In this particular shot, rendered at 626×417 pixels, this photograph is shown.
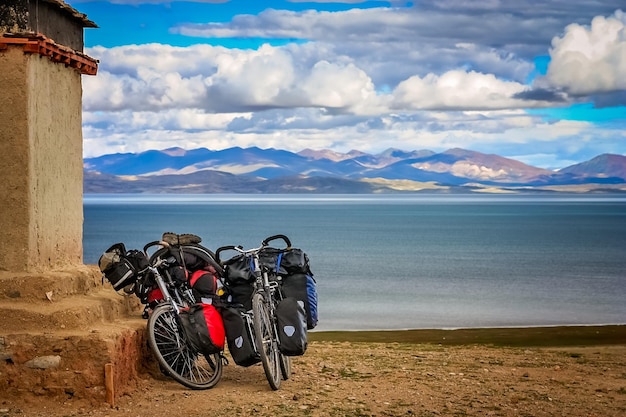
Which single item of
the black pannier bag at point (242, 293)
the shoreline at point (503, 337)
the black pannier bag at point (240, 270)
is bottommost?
the shoreline at point (503, 337)

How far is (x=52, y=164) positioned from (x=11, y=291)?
169cm

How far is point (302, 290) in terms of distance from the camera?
10789 mm

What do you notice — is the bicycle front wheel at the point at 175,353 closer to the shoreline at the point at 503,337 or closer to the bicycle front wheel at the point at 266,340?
the bicycle front wheel at the point at 266,340

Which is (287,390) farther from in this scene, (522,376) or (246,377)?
(522,376)

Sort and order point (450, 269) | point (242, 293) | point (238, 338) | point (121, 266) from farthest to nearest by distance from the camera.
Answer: point (450, 269) → point (242, 293) → point (121, 266) → point (238, 338)

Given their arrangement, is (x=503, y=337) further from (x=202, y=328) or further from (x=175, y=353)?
(x=202, y=328)

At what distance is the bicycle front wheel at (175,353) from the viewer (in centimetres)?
1026

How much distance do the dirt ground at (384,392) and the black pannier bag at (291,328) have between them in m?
0.51

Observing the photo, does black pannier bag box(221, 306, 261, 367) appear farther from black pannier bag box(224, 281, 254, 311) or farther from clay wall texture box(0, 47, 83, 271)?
clay wall texture box(0, 47, 83, 271)

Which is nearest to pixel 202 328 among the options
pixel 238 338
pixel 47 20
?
pixel 238 338

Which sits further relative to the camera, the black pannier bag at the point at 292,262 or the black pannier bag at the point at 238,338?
the black pannier bag at the point at 292,262

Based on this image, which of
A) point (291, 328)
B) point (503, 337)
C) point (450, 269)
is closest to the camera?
point (291, 328)

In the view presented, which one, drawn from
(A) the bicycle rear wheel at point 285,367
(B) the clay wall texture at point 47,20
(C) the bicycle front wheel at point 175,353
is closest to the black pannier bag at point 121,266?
(C) the bicycle front wheel at point 175,353

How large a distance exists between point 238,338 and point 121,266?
1555 millimetres
